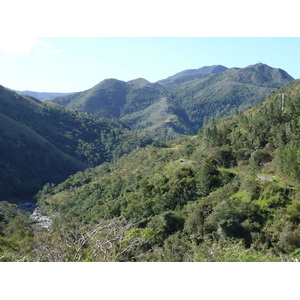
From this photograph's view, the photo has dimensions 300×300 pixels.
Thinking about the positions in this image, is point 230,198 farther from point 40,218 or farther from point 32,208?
point 32,208

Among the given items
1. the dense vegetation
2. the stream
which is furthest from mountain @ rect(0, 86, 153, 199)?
the dense vegetation

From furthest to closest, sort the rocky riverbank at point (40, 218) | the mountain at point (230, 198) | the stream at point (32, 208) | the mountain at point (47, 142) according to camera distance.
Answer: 1. the mountain at point (47, 142)
2. the stream at point (32, 208)
3. the rocky riverbank at point (40, 218)
4. the mountain at point (230, 198)

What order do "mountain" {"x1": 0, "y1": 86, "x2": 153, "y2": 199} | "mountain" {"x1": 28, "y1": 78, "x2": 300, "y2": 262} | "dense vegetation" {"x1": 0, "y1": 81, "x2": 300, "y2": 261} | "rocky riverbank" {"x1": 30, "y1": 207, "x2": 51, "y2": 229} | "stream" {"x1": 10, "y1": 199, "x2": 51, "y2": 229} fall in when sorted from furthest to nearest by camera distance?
"mountain" {"x1": 0, "y1": 86, "x2": 153, "y2": 199} < "stream" {"x1": 10, "y1": 199, "x2": 51, "y2": 229} < "rocky riverbank" {"x1": 30, "y1": 207, "x2": 51, "y2": 229} < "mountain" {"x1": 28, "y1": 78, "x2": 300, "y2": 262} < "dense vegetation" {"x1": 0, "y1": 81, "x2": 300, "y2": 261}

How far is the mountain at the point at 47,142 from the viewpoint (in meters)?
88.4

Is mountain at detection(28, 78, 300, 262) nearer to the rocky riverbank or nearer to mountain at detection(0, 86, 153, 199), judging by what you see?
the rocky riverbank

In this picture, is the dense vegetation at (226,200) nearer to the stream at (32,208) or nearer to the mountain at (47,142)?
the stream at (32,208)

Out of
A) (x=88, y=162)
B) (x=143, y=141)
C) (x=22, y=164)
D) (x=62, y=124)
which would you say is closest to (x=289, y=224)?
(x=22, y=164)

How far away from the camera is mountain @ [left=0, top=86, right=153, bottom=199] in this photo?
8839 centimetres

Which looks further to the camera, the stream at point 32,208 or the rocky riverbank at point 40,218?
the stream at point 32,208

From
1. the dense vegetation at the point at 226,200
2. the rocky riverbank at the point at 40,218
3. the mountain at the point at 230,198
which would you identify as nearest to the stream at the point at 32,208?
the rocky riverbank at the point at 40,218

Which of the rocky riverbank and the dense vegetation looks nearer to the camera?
the dense vegetation

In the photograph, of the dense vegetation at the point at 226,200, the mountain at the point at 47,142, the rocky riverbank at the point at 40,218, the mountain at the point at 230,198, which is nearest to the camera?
the dense vegetation at the point at 226,200

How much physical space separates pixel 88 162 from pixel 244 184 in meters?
101

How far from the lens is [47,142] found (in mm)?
105438
